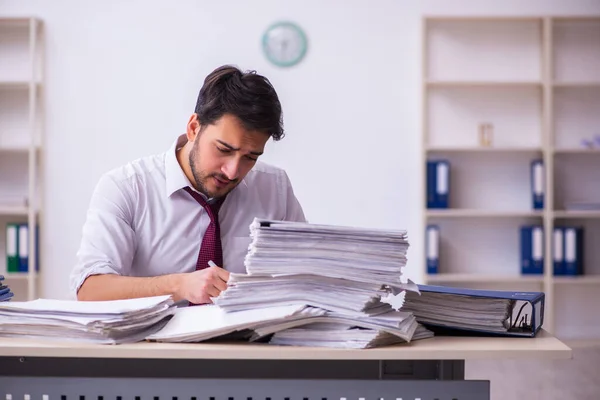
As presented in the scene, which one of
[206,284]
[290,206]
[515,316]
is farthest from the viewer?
[290,206]

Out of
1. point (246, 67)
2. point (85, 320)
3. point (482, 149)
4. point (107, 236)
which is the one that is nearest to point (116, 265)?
point (107, 236)

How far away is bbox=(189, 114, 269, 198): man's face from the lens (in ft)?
5.89

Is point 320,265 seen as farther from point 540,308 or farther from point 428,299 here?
point 540,308

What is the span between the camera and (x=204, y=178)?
192cm

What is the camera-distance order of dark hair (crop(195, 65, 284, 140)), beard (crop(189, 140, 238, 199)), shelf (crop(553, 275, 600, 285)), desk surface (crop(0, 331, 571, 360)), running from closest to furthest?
desk surface (crop(0, 331, 571, 360)) → dark hair (crop(195, 65, 284, 140)) → beard (crop(189, 140, 238, 199)) → shelf (crop(553, 275, 600, 285))

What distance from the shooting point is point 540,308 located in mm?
1392

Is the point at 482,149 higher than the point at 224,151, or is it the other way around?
the point at 482,149

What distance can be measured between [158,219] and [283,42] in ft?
9.49

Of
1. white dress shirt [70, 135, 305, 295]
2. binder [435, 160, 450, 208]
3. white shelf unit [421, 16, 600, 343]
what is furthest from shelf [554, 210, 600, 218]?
white dress shirt [70, 135, 305, 295]

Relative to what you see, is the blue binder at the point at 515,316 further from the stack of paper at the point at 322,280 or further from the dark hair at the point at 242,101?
the dark hair at the point at 242,101

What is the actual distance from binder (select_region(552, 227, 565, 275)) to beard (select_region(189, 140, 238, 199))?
125 inches

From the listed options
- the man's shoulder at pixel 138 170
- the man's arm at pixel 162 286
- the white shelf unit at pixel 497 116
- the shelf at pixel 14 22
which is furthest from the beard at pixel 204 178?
the shelf at pixel 14 22

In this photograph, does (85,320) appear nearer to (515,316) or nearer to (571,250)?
(515,316)

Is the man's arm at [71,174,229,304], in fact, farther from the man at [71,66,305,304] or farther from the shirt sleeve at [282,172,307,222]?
the shirt sleeve at [282,172,307,222]
